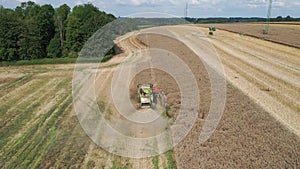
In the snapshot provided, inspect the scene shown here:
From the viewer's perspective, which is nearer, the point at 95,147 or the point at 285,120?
the point at 95,147

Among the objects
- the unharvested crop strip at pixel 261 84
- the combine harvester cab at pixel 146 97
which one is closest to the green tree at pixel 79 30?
the unharvested crop strip at pixel 261 84

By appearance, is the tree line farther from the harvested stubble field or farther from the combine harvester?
the combine harvester

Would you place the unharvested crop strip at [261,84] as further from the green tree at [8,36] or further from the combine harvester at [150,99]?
the green tree at [8,36]

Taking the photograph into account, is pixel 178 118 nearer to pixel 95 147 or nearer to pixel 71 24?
pixel 95 147

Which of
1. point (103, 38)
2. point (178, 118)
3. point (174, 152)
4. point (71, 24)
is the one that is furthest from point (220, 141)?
point (71, 24)

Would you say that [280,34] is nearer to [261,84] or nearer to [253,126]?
[261,84]
